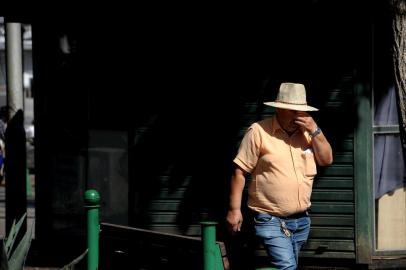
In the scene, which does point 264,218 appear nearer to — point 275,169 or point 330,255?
point 275,169

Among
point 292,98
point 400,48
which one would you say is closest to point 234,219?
point 292,98

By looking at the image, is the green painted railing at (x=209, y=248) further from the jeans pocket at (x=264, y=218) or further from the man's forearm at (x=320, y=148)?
the man's forearm at (x=320, y=148)

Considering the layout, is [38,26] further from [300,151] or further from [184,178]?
[300,151]

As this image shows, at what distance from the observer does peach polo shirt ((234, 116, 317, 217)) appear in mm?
5988

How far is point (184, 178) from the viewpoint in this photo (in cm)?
795

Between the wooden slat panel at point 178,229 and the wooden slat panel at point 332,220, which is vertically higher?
the wooden slat panel at point 332,220

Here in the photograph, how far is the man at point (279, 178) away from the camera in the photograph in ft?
19.6

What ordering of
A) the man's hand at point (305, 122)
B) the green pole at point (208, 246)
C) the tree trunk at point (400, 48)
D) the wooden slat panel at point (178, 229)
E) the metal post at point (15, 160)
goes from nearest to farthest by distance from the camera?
the green pole at point (208, 246) < the tree trunk at point (400, 48) < the man's hand at point (305, 122) < the wooden slat panel at point (178, 229) < the metal post at point (15, 160)

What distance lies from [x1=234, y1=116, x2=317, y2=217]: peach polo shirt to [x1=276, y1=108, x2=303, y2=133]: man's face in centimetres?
4

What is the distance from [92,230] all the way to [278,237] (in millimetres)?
1289

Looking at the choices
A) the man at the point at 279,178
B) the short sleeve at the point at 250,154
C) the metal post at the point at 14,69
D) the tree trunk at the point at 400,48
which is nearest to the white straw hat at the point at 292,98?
the man at the point at 279,178

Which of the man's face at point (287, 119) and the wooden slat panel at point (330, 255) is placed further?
the wooden slat panel at point (330, 255)

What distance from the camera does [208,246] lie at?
491 centimetres

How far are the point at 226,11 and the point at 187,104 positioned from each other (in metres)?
0.88
